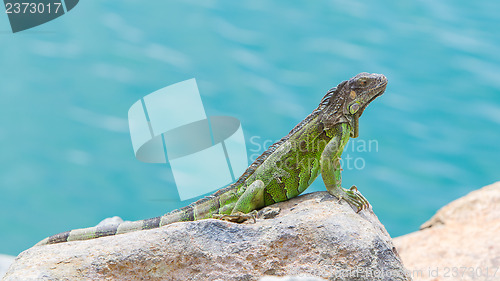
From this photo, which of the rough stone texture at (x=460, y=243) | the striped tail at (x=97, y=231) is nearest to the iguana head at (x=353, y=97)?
the striped tail at (x=97, y=231)

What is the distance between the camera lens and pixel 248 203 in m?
5.22

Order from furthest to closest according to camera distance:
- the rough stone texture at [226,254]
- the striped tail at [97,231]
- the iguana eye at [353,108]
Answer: the iguana eye at [353,108]
the striped tail at [97,231]
the rough stone texture at [226,254]

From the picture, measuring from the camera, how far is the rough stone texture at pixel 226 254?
421 cm

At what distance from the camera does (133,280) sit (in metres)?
4.24

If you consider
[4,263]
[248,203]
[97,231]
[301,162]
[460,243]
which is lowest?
[4,263]

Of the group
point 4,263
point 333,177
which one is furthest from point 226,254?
point 4,263

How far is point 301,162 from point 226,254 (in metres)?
1.52

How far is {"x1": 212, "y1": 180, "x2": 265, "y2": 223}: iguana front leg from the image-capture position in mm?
5047

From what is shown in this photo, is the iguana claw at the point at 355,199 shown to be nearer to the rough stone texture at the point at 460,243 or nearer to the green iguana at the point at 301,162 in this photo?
the green iguana at the point at 301,162

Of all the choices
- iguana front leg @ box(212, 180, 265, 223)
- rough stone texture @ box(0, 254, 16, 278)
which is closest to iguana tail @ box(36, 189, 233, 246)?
iguana front leg @ box(212, 180, 265, 223)

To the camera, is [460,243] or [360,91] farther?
[460,243]

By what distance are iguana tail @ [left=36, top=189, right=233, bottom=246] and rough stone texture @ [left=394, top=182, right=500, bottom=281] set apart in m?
3.73

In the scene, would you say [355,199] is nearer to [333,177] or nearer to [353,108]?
[333,177]

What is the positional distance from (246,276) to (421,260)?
4604 mm
